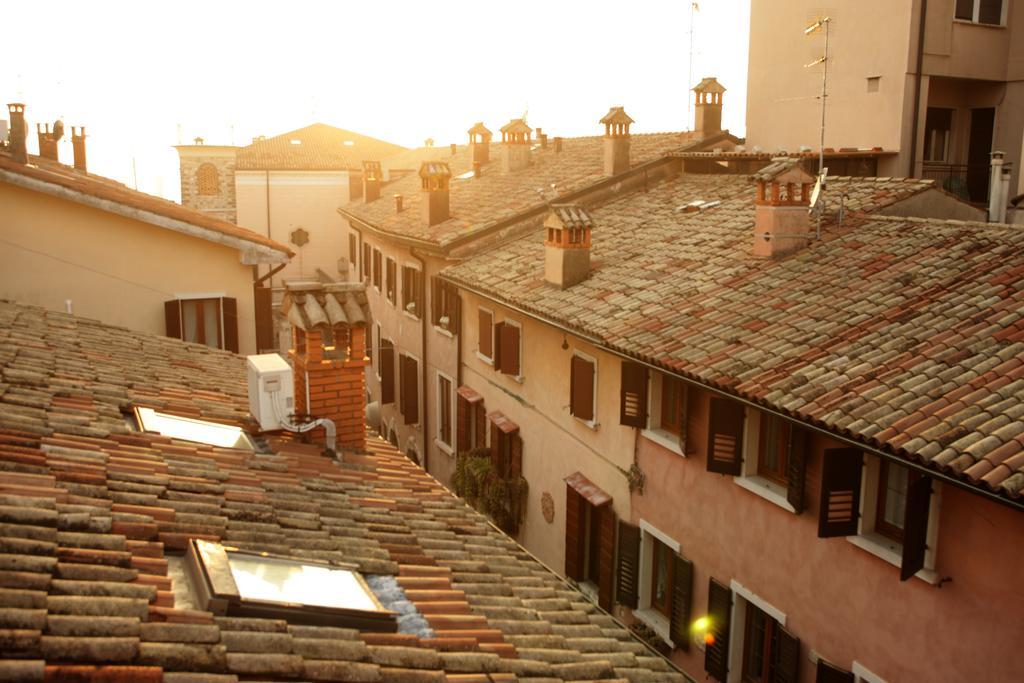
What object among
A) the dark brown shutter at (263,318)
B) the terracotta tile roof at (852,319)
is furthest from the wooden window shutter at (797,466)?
the dark brown shutter at (263,318)

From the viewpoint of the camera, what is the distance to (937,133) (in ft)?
63.6

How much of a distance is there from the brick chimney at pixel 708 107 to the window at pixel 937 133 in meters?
4.55

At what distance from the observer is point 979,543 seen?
7.22m

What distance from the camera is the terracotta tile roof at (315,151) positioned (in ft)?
155

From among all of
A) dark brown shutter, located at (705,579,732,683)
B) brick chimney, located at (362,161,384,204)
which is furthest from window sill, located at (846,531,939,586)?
brick chimney, located at (362,161,384,204)

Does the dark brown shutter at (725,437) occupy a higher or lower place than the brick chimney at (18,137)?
lower

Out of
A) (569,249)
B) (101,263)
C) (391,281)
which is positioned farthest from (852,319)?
(391,281)

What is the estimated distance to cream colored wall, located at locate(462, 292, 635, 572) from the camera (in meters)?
13.4

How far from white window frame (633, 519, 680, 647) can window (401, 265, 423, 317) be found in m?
11.7

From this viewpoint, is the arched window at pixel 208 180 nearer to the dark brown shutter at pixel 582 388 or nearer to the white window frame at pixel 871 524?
the dark brown shutter at pixel 582 388

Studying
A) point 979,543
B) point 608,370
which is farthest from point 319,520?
point 608,370

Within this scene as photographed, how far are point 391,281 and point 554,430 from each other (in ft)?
42.1

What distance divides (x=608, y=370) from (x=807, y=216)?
350 centimetres

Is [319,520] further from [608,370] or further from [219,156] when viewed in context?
[219,156]
